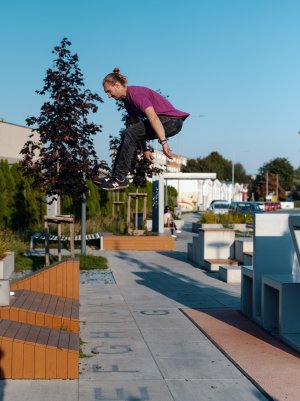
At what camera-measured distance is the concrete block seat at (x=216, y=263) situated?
1869 centimetres

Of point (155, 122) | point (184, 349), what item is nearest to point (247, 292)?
point (184, 349)

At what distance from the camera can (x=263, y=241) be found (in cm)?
1106

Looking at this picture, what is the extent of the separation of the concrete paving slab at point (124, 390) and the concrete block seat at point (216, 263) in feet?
37.6

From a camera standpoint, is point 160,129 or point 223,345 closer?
point 160,129

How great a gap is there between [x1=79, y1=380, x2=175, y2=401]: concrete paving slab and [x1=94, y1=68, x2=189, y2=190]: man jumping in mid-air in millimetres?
2225

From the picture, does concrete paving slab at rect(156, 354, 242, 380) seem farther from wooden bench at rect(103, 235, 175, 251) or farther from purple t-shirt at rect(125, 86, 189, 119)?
wooden bench at rect(103, 235, 175, 251)

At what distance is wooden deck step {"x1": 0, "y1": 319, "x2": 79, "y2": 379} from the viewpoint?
282 inches

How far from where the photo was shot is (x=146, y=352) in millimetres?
8812

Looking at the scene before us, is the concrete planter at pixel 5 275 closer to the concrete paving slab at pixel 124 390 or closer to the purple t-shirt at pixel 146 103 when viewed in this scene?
the concrete paving slab at pixel 124 390

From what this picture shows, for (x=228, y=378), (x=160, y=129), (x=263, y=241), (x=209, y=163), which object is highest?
(x=209, y=163)

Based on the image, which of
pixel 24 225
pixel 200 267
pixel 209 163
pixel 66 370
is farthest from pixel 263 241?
pixel 209 163

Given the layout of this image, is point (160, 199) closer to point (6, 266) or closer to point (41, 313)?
point (6, 266)

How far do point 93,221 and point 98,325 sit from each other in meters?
18.2

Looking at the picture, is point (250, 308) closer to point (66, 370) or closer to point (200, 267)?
point (66, 370)
